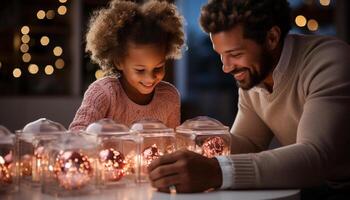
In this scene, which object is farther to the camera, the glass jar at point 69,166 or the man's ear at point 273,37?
the man's ear at point 273,37

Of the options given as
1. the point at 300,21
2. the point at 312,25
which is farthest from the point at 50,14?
the point at 312,25

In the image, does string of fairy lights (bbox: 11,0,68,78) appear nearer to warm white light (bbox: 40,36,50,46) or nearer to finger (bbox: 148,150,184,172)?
warm white light (bbox: 40,36,50,46)

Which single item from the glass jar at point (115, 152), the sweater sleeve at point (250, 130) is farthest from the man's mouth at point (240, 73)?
the glass jar at point (115, 152)

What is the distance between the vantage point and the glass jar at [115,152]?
45.0 inches

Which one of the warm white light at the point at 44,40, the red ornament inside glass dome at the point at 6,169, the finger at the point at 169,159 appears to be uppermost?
the warm white light at the point at 44,40

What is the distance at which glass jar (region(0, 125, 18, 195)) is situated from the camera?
1112 millimetres

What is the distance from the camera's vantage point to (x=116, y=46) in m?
1.57

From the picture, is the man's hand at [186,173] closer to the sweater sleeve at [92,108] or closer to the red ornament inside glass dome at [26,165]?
the red ornament inside glass dome at [26,165]

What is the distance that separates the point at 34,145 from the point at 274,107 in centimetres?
65

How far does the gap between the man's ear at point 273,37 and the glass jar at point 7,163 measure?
70 cm

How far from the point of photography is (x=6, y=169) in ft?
3.70

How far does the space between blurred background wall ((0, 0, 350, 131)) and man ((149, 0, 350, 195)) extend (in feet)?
9.24

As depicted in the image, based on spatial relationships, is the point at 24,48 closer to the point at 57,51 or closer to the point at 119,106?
the point at 57,51

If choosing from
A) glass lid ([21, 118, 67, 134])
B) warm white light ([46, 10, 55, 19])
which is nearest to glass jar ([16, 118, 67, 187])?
glass lid ([21, 118, 67, 134])
